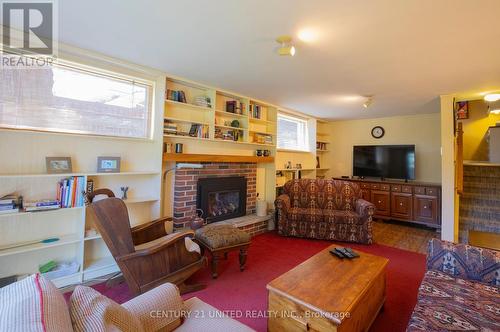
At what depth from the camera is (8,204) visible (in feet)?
6.70

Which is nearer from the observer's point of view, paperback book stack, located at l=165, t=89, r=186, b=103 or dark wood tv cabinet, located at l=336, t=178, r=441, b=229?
paperback book stack, located at l=165, t=89, r=186, b=103

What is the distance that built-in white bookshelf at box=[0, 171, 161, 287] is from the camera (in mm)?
2141

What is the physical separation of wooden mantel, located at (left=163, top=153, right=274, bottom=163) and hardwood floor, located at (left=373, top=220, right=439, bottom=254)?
2.39 metres

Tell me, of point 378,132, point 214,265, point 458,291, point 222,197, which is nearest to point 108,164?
point 214,265

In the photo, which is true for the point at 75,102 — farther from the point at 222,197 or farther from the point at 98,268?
the point at 222,197

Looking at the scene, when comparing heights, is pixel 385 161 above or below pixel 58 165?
above

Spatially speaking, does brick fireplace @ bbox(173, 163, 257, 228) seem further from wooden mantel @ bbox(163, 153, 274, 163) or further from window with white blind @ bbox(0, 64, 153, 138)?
window with white blind @ bbox(0, 64, 153, 138)

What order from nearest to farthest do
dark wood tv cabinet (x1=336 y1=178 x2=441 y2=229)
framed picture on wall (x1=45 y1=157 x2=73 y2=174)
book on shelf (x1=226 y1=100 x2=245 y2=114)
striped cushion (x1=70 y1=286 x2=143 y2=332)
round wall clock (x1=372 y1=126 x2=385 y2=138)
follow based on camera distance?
striped cushion (x1=70 y1=286 x2=143 y2=332) → framed picture on wall (x1=45 y1=157 x2=73 y2=174) → book on shelf (x1=226 y1=100 x2=245 y2=114) → dark wood tv cabinet (x1=336 y1=178 x2=441 y2=229) → round wall clock (x1=372 y1=126 x2=385 y2=138)

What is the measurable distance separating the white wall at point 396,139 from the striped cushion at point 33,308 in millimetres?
6141

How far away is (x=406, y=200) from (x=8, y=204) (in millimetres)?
5938

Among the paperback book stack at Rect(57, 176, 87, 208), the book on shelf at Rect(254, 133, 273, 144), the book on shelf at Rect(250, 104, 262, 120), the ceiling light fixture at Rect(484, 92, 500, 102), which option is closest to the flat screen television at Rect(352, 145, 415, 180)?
the ceiling light fixture at Rect(484, 92, 500, 102)

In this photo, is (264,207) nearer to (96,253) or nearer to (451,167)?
A: (96,253)

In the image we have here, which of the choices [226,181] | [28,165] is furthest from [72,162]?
[226,181]

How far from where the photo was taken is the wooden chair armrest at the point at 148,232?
2486mm
